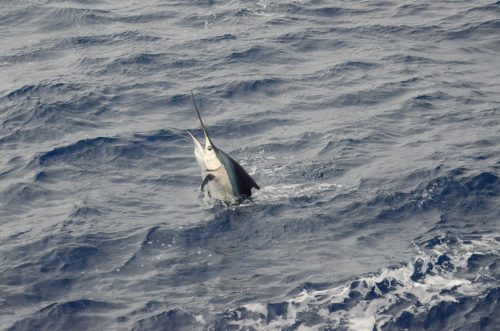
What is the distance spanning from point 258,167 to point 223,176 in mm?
3239

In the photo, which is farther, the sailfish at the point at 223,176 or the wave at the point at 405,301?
the sailfish at the point at 223,176

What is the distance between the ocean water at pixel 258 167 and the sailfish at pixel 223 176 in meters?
0.59

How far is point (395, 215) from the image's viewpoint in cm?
2278

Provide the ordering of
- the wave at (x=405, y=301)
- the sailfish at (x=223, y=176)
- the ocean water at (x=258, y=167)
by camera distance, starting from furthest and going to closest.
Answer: the sailfish at (x=223, y=176)
the ocean water at (x=258, y=167)
the wave at (x=405, y=301)

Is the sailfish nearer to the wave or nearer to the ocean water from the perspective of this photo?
the ocean water

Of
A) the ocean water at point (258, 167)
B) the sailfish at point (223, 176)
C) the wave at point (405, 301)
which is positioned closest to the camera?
the wave at point (405, 301)

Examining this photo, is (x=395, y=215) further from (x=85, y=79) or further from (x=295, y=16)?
(x=295, y=16)

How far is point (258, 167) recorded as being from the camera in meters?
25.9

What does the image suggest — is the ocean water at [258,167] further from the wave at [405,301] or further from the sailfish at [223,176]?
the sailfish at [223,176]

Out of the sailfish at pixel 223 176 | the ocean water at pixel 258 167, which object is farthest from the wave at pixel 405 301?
the sailfish at pixel 223 176

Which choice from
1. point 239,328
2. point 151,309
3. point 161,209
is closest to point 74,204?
point 161,209

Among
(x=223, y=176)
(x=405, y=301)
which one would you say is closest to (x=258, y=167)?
(x=223, y=176)

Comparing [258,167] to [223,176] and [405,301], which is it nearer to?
[223,176]

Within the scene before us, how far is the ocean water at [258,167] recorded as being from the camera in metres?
19.5
